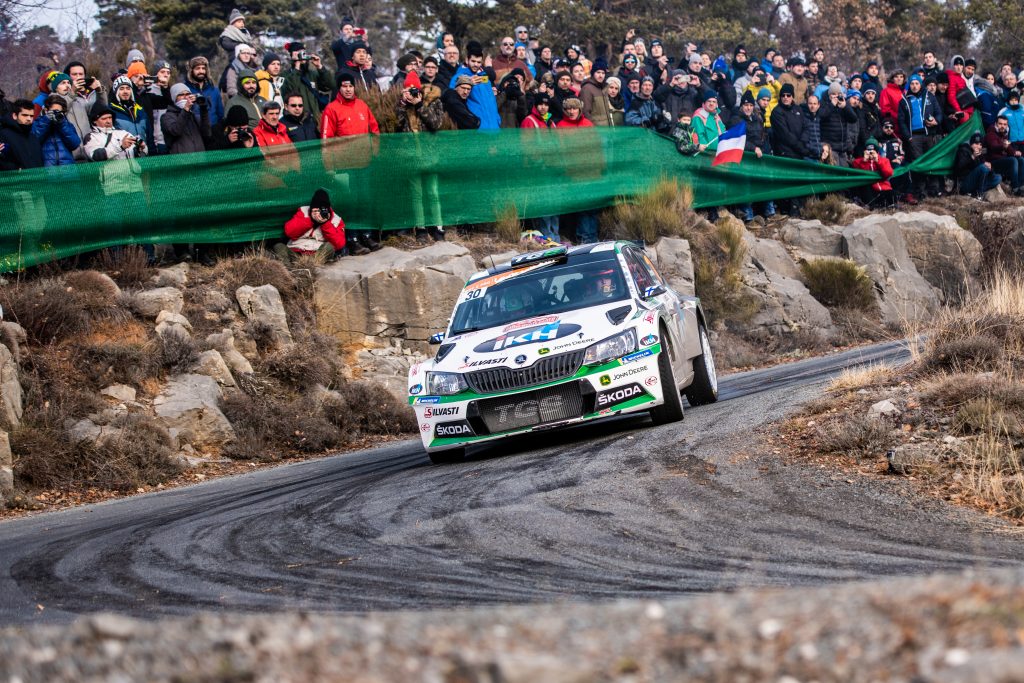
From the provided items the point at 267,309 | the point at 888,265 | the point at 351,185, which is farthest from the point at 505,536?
the point at 888,265

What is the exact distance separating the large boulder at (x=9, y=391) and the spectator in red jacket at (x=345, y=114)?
264 inches

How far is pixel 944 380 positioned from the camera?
32.6 feet

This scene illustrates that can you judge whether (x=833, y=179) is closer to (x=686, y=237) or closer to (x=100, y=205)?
(x=686, y=237)

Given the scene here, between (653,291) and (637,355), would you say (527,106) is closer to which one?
(653,291)

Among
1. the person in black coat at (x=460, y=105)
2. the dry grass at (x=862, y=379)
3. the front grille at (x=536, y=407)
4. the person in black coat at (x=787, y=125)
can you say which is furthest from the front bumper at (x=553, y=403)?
the person in black coat at (x=787, y=125)

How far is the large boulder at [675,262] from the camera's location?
73.0ft

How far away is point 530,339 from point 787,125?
15916 mm

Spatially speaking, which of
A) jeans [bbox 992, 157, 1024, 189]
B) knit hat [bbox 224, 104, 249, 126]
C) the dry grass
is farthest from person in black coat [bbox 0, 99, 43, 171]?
jeans [bbox 992, 157, 1024, 189]

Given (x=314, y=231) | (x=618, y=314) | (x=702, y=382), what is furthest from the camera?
(x=314, y=231)

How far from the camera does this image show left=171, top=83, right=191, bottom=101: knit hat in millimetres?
16984

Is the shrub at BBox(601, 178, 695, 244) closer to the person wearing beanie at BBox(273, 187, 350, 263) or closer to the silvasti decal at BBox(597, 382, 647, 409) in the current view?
the person wearing beanie at BBox(273, 187, 350, 263)

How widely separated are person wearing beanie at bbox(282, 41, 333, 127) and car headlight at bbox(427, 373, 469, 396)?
892 centimetres

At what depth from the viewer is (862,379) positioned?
Result: 1148cm

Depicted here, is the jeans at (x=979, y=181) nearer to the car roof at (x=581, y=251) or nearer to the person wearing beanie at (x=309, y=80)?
the person wearing beanie at (x=309, y=80)
